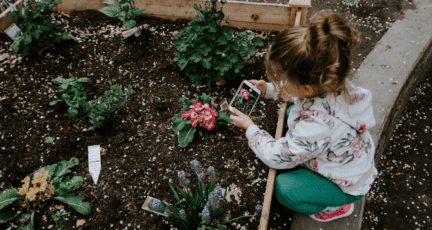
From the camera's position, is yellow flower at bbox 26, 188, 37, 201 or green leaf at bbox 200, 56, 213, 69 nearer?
yellow flower at bbox 26, 188, 37, 201

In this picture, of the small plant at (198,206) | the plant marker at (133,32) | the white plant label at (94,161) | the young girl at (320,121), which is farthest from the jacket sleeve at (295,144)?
the plant marker at (133,32)

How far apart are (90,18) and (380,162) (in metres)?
3.49

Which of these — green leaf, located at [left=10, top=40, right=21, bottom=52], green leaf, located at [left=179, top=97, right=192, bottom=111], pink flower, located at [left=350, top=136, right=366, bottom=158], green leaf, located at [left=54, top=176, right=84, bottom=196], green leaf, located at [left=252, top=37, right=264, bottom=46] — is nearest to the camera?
pink flower, located at [left=350, top=136, right=366, bottom=158]

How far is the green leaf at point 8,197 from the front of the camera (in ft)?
5.46

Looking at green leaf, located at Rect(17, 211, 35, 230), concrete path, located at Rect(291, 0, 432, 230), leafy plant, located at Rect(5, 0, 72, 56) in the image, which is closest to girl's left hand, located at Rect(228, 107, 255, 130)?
concrete path, located at Rect(291, 0, 432, 230)

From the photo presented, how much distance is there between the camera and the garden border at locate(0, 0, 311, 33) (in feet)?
8.63

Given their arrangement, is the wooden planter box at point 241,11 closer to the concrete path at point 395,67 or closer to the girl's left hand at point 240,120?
the concrete path at point 395,67

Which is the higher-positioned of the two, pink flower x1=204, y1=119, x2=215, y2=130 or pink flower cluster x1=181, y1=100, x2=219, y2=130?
pink flower cluster x1=181, y1=100, x2=219, y2=130

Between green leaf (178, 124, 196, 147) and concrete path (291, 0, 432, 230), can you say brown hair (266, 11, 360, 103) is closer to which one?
green leaf (178, 124, 196, 147)

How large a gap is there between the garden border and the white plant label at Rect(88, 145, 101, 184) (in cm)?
167

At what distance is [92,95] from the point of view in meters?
2.37

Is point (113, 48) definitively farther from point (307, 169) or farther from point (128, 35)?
point (307, 169)

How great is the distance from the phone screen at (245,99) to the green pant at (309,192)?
646 mm

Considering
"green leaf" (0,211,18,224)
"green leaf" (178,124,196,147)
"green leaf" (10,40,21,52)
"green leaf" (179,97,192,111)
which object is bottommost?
"green leaf" (0,211,18,224)
